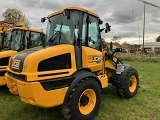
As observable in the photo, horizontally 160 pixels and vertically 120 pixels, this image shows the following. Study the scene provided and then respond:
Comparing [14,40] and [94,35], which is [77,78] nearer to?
[94,35]

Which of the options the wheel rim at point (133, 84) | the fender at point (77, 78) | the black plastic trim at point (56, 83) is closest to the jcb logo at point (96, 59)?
the fender at point (77, 78)

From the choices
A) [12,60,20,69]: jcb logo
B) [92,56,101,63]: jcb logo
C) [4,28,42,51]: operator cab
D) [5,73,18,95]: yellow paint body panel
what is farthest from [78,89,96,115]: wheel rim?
[4,28,42,51]: operator cab

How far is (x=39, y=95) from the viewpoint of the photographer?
4.68 meters

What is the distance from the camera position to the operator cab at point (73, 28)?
5621 millimetres

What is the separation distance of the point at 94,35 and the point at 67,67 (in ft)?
4.95

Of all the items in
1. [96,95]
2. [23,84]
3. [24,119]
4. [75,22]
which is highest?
[75,22]

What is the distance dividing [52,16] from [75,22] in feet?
2.73

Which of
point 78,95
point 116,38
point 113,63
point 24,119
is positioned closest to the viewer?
point 78,95

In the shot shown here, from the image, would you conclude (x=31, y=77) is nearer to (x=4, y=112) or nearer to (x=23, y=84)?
(x=23, y=84)

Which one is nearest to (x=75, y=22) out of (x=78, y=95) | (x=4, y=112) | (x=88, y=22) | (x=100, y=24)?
(x=88, y=22)

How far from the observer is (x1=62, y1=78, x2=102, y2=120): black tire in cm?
502

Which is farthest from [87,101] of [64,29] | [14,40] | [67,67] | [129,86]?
[14,40]

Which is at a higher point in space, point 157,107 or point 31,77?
point 31,77

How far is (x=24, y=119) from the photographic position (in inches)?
223
